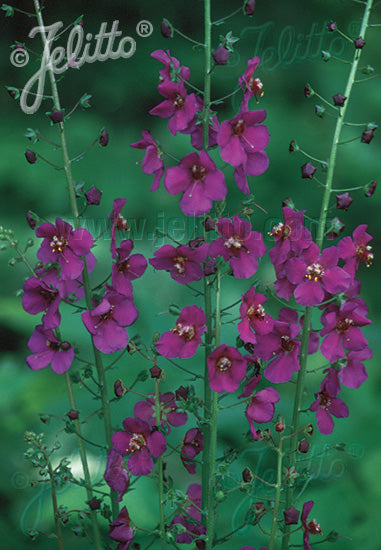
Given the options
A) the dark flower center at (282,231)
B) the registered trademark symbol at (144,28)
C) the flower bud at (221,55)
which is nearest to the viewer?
the flower bud at (221,55)

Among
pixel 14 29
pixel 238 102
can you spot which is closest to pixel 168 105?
pixel 238 102

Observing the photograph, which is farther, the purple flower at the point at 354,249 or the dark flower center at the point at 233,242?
the purple flower at the point at 354,249

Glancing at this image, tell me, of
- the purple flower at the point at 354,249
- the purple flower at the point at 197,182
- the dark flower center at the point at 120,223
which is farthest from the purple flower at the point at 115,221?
the purple flower at the point at 354,249

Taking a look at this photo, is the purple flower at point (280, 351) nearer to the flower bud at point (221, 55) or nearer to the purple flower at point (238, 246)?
the purple flower at point (238, 246)

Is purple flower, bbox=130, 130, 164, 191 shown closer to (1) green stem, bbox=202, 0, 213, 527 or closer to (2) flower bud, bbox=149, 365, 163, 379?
(1) green stem, bbox=202, 0, 213, 527

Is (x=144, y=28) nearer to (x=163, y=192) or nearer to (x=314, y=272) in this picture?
(x=163, y=192)

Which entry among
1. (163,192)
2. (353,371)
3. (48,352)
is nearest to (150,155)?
(48,352)

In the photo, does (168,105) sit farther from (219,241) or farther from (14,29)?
(14,29)
